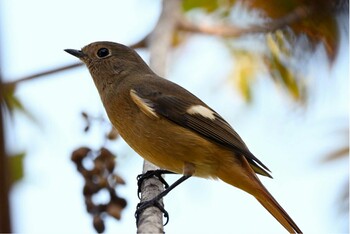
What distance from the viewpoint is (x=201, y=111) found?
368 cm

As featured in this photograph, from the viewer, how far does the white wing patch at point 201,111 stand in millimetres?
3635

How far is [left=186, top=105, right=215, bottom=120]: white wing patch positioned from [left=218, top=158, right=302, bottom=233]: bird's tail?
38 centimetres

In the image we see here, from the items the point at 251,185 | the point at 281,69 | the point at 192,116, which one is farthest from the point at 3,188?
the point at 281,69

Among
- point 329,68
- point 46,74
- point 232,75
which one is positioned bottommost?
point 46,74

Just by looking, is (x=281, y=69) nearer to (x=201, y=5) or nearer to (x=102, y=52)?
(x=201, y=5)

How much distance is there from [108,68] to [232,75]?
8.10 ft

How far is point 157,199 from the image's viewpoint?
2.79 meters

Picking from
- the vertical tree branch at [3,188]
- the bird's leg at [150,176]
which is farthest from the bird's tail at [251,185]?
the vertical tree branch at [3,188]

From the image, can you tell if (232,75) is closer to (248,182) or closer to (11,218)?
(248,182)

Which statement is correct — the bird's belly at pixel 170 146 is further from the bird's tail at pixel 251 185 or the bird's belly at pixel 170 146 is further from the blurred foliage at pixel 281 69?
the blurred foliage at pixel 281 69

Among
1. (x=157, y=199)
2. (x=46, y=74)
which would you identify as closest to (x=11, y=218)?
(x=157, y=199)

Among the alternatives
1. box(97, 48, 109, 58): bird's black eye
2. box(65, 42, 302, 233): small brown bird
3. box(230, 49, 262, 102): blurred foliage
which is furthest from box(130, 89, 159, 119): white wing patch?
box(230, 49, 262, 102): blurred foliage

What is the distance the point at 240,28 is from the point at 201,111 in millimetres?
1371

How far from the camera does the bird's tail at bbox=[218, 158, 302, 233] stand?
3275mm
